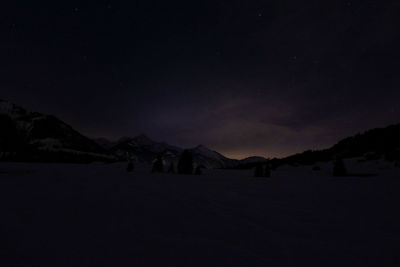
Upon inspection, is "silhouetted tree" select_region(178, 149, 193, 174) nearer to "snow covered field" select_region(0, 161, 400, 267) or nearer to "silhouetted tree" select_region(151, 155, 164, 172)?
"silhouetted tree" select_region(151, 155, 164, 172)

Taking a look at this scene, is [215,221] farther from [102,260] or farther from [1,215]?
[1,215]

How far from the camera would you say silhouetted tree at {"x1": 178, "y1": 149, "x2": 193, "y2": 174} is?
24.1 meters

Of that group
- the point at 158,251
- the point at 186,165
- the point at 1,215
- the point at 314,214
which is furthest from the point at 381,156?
the point at 1,215

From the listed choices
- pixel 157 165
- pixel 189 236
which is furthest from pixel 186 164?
pixel 189 236

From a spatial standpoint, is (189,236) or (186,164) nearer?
(189,236)

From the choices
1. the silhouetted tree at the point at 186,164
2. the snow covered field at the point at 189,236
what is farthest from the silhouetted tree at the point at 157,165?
the snow covered field at the point at 189,236

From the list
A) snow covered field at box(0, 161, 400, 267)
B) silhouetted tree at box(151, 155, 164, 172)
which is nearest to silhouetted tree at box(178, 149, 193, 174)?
silhouetted tree at box(151, 155, 164, 172)

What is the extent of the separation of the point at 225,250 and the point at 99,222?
2353 mm

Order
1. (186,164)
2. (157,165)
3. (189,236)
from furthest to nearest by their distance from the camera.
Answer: (186,164) < (157,165) < (189,236)

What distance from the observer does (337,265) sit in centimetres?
209

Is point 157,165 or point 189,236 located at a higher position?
point 157,165

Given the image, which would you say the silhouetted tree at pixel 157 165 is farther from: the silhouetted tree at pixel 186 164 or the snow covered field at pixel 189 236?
the snow covered field at pixel 189 236

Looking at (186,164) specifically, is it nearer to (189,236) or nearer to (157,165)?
(157,165)

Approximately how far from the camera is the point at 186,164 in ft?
80.0
